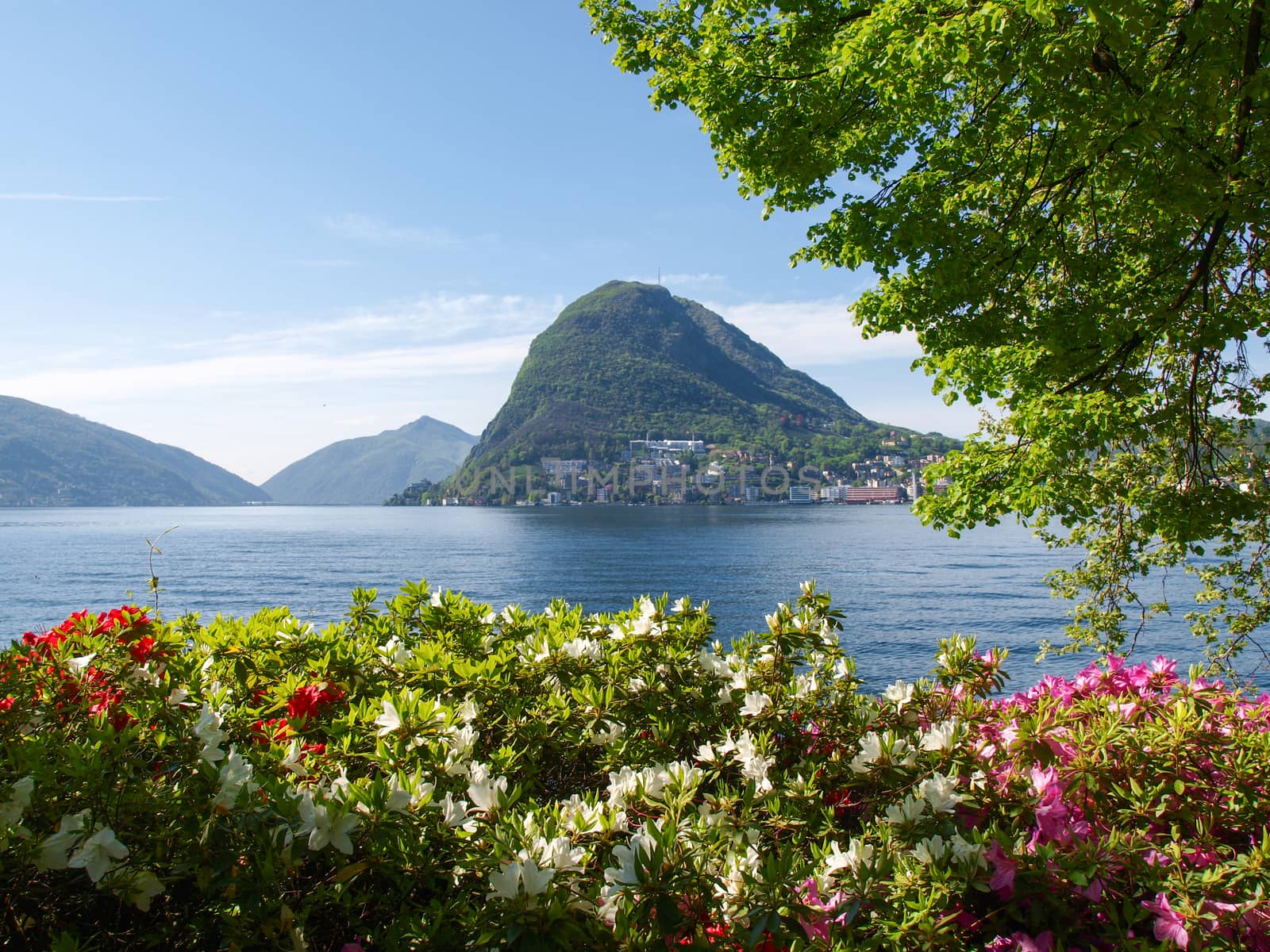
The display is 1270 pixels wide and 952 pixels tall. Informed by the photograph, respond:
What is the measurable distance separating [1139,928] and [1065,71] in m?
3.91

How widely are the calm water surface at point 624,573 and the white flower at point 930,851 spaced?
9.30m

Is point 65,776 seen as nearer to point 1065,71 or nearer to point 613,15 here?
point 1065,71

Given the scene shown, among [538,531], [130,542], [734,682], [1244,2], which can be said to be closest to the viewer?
[734,682]

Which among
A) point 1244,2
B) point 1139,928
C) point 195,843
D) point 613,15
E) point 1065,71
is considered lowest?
point 1139,928

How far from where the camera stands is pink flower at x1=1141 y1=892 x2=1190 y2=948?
92.6 inches

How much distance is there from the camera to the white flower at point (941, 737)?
322 centimetres

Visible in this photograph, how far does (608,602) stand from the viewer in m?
36.4

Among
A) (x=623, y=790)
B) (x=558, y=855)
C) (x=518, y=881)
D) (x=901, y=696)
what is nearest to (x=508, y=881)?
(x=518, y=881)

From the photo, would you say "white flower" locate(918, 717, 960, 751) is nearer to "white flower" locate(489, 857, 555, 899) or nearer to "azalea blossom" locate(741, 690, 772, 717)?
"azalea blossom" locate(741, 690, 772, 717)

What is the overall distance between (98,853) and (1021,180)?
7.24 metres

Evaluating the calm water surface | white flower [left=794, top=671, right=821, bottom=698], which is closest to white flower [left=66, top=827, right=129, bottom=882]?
white flower [left=794, top=671, right=821, bottom=698]

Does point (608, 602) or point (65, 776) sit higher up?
point (65, 776)

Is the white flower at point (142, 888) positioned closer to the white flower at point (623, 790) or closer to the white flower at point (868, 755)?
the white flower at point (623, 790)

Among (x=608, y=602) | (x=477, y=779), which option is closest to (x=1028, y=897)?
(x=477, y=779)
